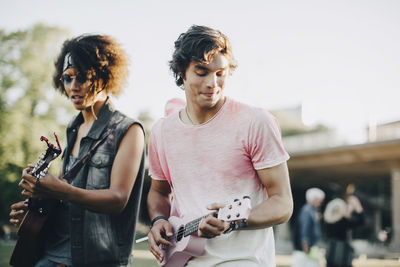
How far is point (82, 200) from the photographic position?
2682 mm

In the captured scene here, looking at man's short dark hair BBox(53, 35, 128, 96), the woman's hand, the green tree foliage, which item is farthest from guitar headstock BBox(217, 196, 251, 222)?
the green tree foliage

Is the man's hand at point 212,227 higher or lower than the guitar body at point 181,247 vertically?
higher

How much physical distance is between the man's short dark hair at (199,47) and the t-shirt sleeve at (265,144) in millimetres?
453

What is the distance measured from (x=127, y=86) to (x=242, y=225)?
1567 millimetres

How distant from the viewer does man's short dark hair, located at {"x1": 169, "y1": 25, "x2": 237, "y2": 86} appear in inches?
103

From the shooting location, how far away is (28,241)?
2939 mm

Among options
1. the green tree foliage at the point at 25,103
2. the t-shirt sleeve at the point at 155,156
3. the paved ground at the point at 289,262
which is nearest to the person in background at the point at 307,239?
the paved ground at the point at 289,262

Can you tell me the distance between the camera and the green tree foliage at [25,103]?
67.0 feet

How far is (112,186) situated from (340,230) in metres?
7.65

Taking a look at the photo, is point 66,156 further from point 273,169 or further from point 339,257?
point 339,257

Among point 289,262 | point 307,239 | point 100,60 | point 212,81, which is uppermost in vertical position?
point 100,60

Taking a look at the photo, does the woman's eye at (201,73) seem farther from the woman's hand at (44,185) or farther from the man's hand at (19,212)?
the man's hand at (19,212)

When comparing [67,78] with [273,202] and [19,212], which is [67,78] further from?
[273,202]

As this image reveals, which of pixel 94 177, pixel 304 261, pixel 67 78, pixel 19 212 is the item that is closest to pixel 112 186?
pixel 94 177
